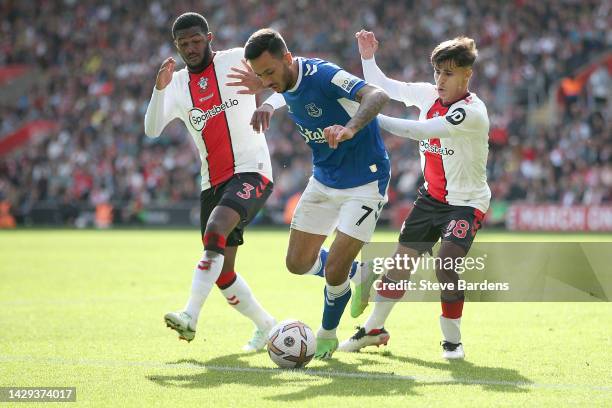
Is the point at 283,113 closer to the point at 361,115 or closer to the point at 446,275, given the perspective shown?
the point at 446,275

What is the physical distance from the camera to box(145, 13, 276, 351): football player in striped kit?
25.6 ft

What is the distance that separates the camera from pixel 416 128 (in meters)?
6.87

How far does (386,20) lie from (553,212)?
10062mm

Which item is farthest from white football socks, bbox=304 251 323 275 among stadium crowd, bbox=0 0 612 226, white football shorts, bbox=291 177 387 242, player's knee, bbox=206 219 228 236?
stadium crowd, bbox=0 0 612 226

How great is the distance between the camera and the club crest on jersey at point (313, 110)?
709 cm

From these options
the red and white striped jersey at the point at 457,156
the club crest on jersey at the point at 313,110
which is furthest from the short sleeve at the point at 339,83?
the red and white striped jersey at the point at 457,156

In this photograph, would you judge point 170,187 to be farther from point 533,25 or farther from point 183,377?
point 183,377

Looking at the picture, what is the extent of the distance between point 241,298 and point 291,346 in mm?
1407

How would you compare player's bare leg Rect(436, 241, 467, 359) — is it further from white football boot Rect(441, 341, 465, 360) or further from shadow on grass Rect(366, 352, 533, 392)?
shadow on grass Rect(366, 352, 533, 392)

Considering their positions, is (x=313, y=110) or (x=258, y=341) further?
(x=258, y=341)

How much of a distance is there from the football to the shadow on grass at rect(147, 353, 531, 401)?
0.09m

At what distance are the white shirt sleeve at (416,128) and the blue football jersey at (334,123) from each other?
0.96 feet

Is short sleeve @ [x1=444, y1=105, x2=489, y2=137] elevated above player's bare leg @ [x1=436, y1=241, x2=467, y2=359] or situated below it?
above

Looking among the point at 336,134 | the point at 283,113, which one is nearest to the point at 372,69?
the point at 336,134
